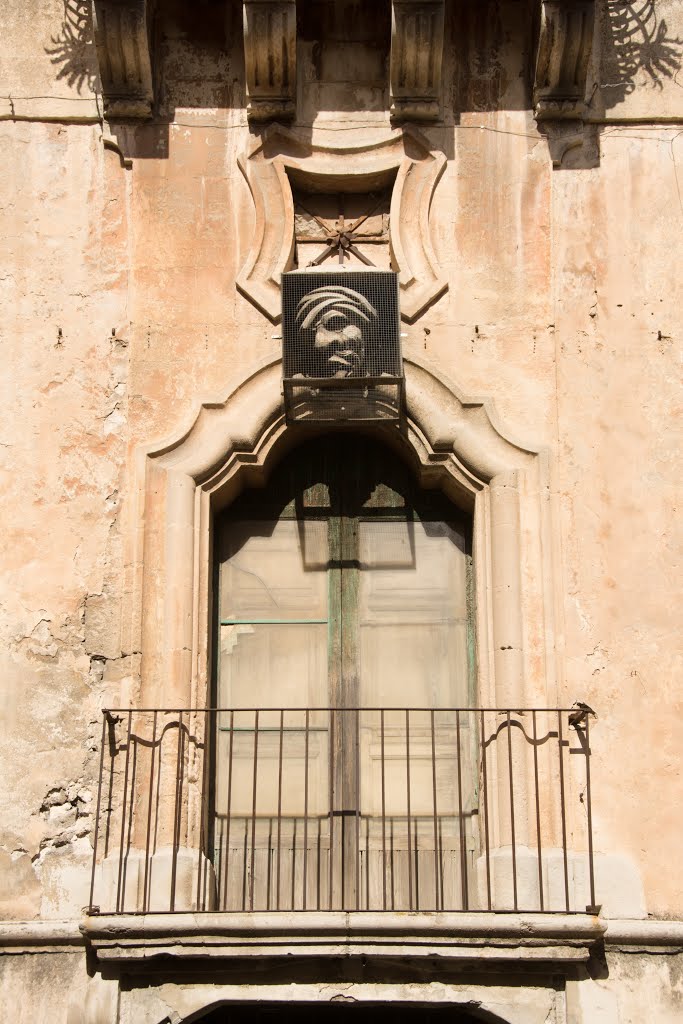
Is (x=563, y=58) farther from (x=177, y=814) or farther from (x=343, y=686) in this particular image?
(x=177, y=814)

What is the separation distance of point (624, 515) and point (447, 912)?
7.38ft

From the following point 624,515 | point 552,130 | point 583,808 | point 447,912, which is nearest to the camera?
point 447,912

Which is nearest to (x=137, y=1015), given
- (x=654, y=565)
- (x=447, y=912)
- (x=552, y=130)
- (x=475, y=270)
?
(x=447, y=912)

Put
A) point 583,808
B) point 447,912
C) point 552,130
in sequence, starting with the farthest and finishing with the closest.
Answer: point 552,130 → point 583,808 → point 447,912

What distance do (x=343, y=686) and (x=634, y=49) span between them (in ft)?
12.7

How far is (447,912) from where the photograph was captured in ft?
22.2

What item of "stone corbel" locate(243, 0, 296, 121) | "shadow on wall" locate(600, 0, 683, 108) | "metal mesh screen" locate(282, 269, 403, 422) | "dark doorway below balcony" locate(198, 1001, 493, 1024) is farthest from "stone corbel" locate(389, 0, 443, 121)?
"dark doorway below balcony" locate(198, 1001, 493, 1024)

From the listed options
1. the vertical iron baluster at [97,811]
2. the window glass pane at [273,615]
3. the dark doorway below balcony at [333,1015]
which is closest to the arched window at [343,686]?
the window glass pane at [273,615]

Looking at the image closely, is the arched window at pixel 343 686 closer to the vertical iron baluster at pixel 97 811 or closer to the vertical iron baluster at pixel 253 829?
the vertical iron baluster at pixel 253 829

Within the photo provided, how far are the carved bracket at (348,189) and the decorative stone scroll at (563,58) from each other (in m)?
0.67

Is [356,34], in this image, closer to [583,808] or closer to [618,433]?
[618,433]

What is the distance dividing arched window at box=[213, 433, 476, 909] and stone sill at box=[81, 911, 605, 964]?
0.49m

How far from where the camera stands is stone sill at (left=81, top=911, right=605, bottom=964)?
6.75 meters

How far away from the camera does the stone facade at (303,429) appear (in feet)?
22.9
